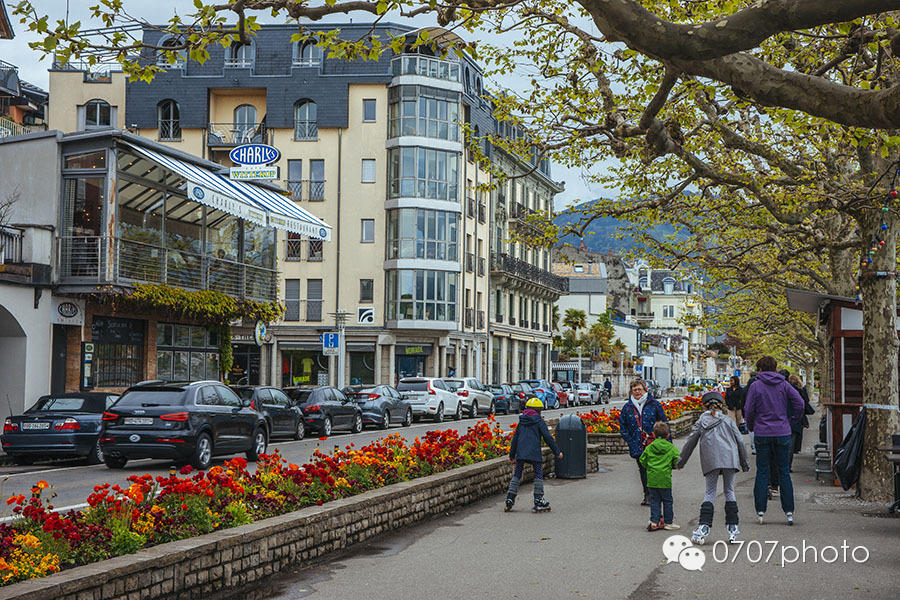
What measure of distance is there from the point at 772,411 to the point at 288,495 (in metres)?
5.58

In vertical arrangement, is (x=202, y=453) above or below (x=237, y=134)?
below

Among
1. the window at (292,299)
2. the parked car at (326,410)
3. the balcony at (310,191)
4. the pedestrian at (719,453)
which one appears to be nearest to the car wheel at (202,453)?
the pedestrian at (719,453)

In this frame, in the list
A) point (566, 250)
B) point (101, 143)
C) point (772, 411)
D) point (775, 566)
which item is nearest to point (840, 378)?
point (772, 411)

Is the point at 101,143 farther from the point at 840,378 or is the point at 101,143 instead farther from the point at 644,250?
the point at 840,378

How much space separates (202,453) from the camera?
18156mm

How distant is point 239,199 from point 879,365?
725 inches

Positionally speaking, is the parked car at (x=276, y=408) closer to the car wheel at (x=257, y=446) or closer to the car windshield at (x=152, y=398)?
the car wheel at (x=257, y=446)

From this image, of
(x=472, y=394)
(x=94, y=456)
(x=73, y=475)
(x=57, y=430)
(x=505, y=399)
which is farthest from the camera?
(x=505, y=399)

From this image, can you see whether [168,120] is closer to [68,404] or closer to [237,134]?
[237,134]

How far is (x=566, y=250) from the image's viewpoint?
4466 inches

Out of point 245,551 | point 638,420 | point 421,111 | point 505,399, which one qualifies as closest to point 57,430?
point 638,420

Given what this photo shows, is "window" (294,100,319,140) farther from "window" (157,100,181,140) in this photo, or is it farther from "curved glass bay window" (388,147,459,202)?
"window" (157,100,181,140)

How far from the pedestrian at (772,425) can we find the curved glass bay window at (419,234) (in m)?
42.5

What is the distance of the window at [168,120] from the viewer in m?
56.6
